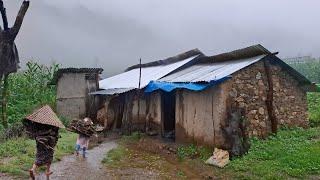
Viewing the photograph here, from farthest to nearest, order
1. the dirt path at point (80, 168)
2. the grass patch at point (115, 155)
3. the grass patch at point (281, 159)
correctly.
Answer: the grass patch at point (115, 155), the dirt path at point (80, 168), the grass patch at point (281, 159)

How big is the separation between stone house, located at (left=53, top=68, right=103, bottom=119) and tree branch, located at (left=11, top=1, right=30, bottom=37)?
14758 mm

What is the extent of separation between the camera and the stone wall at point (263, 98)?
12.9 meters

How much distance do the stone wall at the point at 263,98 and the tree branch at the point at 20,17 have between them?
7.80m

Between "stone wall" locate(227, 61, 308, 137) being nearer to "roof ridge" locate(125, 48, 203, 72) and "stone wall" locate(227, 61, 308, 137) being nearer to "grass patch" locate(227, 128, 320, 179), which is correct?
"grass patch" locate(227, 128, 320, 179)

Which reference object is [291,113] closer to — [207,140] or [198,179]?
[207,140]

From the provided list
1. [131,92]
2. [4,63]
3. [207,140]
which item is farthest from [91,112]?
[4,63]

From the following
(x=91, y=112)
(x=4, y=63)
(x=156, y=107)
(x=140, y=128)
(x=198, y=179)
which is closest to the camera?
(x=4, y=63)

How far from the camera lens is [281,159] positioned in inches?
417

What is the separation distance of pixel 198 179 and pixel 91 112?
488 inches

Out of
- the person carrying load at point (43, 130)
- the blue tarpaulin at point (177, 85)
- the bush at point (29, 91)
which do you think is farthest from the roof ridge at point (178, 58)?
the person carrying load at point (43, 130)

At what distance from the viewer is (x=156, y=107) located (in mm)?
17266

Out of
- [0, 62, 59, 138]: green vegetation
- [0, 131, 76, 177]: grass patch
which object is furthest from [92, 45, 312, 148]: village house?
[0, 62, 59, 138]: green vegetation

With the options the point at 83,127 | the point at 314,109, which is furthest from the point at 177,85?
the point at 314,109

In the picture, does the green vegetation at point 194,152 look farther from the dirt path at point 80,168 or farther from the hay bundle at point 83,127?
the hay bundle at point 83,127
